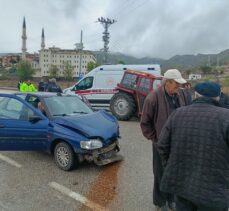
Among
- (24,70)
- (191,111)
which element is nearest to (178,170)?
(191,111)

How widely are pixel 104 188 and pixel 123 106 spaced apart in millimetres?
7107

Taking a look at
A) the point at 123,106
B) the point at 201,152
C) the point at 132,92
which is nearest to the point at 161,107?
the point at 201,152

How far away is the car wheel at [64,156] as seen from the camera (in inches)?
206

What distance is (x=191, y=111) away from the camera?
2.47 m

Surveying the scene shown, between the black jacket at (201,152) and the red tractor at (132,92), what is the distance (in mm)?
8637

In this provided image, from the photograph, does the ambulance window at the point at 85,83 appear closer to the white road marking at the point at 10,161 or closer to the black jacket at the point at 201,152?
the white road marking at the point at 10,161

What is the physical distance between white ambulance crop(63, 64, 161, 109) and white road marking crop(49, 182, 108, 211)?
8.73 meters

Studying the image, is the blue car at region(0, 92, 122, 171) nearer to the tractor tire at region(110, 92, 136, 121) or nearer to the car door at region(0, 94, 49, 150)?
the car door at region(0, 94, 49, 150)

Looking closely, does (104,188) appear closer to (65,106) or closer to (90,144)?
(90,144)

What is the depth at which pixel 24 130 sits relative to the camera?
5.65 metres

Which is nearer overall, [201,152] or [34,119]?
[201,152]

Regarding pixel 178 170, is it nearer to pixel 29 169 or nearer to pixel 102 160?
pixel 102 160

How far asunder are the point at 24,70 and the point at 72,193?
95600 mm

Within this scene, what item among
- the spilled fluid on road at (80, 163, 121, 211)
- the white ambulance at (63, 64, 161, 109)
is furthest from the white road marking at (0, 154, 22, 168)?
the white ambulance at (63, 64, 161, 109)
